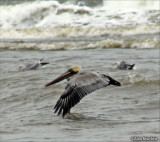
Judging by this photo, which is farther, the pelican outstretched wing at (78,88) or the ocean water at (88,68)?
the pelican outstretched wing at (78,88)

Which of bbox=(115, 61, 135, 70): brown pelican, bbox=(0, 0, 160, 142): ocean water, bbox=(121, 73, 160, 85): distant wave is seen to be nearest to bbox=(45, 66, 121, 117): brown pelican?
bbox=(0, 0, 160, 142): ocean water

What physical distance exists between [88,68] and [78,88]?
4468mm

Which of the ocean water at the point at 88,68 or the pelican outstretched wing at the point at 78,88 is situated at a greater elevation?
the pelican outstretched wing at the point at 78,88

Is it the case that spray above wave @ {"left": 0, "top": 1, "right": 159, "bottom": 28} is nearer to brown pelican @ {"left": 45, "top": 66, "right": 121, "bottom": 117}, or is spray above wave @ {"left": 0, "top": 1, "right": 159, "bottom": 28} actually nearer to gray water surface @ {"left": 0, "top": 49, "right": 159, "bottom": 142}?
gray water surface @ {"left": 0, "top": 49, "right": 159, "bottom": 142}

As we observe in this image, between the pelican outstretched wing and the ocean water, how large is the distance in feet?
0.76

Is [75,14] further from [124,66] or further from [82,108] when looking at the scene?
[82,108]

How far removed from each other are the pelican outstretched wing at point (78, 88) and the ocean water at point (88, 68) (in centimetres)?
23

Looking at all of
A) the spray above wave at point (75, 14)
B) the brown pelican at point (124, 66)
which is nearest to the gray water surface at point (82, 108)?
the brown pelican at point (124, 66)

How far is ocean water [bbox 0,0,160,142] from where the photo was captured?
5.16 meters

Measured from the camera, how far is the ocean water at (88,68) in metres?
5.16

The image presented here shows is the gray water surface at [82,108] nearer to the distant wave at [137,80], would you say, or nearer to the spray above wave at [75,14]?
the distant wave at [137,80]

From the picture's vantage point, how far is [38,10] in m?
25.1

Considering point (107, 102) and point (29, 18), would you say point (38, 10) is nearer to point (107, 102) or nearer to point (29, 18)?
point (29, 18)

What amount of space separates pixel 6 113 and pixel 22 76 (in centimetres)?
303
